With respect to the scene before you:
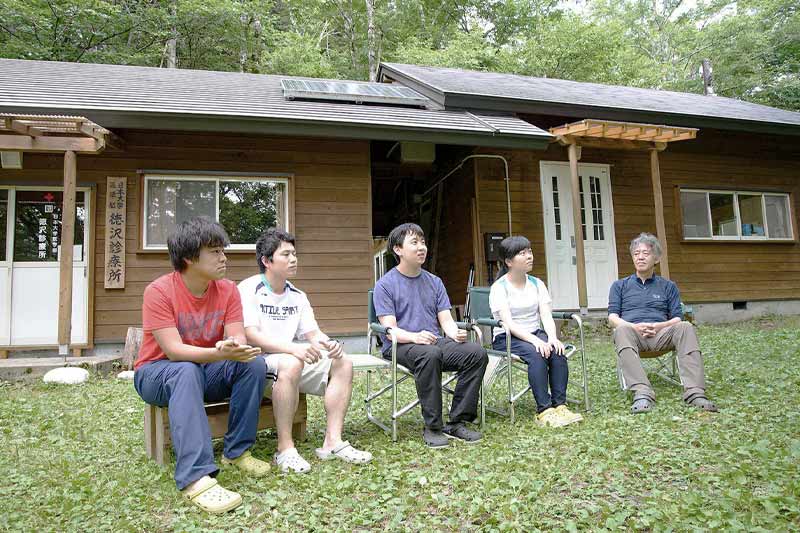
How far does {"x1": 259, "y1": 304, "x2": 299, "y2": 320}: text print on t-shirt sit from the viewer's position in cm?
283

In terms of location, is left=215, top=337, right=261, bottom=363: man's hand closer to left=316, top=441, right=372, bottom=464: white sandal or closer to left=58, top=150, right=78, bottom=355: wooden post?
left=316, top=441, right=372, bottom=464: white sandal

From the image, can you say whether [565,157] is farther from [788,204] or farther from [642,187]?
[788,204]

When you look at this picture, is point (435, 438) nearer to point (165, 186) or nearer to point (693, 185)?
point (165, 186)

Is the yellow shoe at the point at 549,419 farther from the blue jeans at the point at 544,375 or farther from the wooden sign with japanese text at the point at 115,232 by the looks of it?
the wooden sign with japanese text at the point at 115,232

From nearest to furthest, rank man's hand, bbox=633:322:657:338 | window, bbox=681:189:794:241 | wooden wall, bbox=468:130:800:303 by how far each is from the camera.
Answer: man's hand, bbox=633:322:657:338 < wooden wall, bbox=468:130:800:303 < window, bbox=681:189:794:241

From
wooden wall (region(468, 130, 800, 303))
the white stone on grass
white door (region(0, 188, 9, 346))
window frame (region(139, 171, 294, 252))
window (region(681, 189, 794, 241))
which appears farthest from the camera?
window (region(681, 189, 794, 241))

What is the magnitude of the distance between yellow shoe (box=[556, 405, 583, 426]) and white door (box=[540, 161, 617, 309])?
4675 mm

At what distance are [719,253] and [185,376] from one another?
8682 mm

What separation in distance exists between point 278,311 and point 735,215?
8565 mm

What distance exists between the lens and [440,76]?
890cm

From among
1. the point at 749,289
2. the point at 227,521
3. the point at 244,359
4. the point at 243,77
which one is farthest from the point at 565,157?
the point at 227,521

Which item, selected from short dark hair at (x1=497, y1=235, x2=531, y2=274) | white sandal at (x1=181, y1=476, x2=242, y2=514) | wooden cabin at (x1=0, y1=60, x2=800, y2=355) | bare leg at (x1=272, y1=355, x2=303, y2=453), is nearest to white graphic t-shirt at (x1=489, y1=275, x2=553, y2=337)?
short dark hair at (x1=497, y1=235, x2=531, y2=274)

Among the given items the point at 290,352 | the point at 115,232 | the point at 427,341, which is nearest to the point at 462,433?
the point at 427,341

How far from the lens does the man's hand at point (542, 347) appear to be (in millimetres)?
3203
